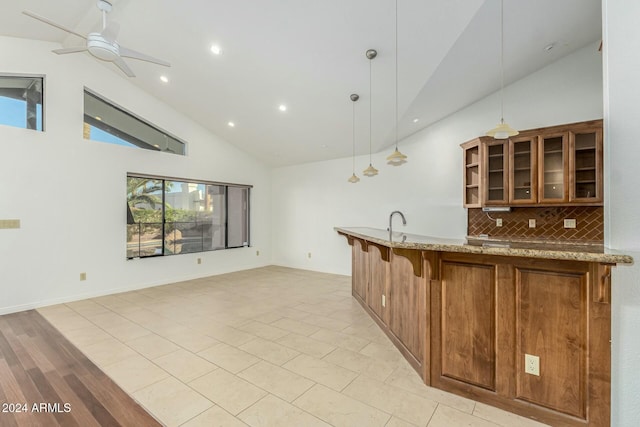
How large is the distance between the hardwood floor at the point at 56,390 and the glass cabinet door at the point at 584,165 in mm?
4842

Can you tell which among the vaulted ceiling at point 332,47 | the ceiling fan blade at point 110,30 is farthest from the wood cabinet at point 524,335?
the ceiling fan blade at point 110,30

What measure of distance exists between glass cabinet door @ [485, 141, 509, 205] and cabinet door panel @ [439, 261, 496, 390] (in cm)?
243

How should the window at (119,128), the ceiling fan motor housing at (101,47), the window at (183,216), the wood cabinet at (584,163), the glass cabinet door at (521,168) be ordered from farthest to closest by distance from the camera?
1. the window at (183,216)
2. the window at (119,128)
3. the glass cabinet door at (521,168)
4. the wood cabinet at (584,163)
5. the ceiling fan motor housing at (101,47)

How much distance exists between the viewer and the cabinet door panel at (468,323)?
1898 millimetres

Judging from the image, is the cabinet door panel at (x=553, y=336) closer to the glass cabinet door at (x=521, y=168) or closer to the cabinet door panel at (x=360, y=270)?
the cabinet door panel at (x=360, y=270)

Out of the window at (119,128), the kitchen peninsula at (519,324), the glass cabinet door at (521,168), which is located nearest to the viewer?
the kitchen peninsula at (519,324)

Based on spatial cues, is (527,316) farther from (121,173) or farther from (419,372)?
(121,173)

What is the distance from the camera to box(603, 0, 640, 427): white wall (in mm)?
1438

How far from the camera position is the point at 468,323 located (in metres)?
1.97

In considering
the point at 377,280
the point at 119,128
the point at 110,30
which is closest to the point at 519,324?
the point at 377,280

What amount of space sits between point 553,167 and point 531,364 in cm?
296

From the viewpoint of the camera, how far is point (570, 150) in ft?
11.3

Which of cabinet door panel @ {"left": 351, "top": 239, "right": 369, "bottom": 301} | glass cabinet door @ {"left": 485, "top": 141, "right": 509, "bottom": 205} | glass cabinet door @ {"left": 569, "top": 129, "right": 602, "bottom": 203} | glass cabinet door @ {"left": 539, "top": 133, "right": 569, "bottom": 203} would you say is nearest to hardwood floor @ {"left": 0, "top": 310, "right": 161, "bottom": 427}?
cabinet door panel @ {"left": 351, "top": 239, "right": 369, "bottom": 301}

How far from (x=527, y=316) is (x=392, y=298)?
1.31m
